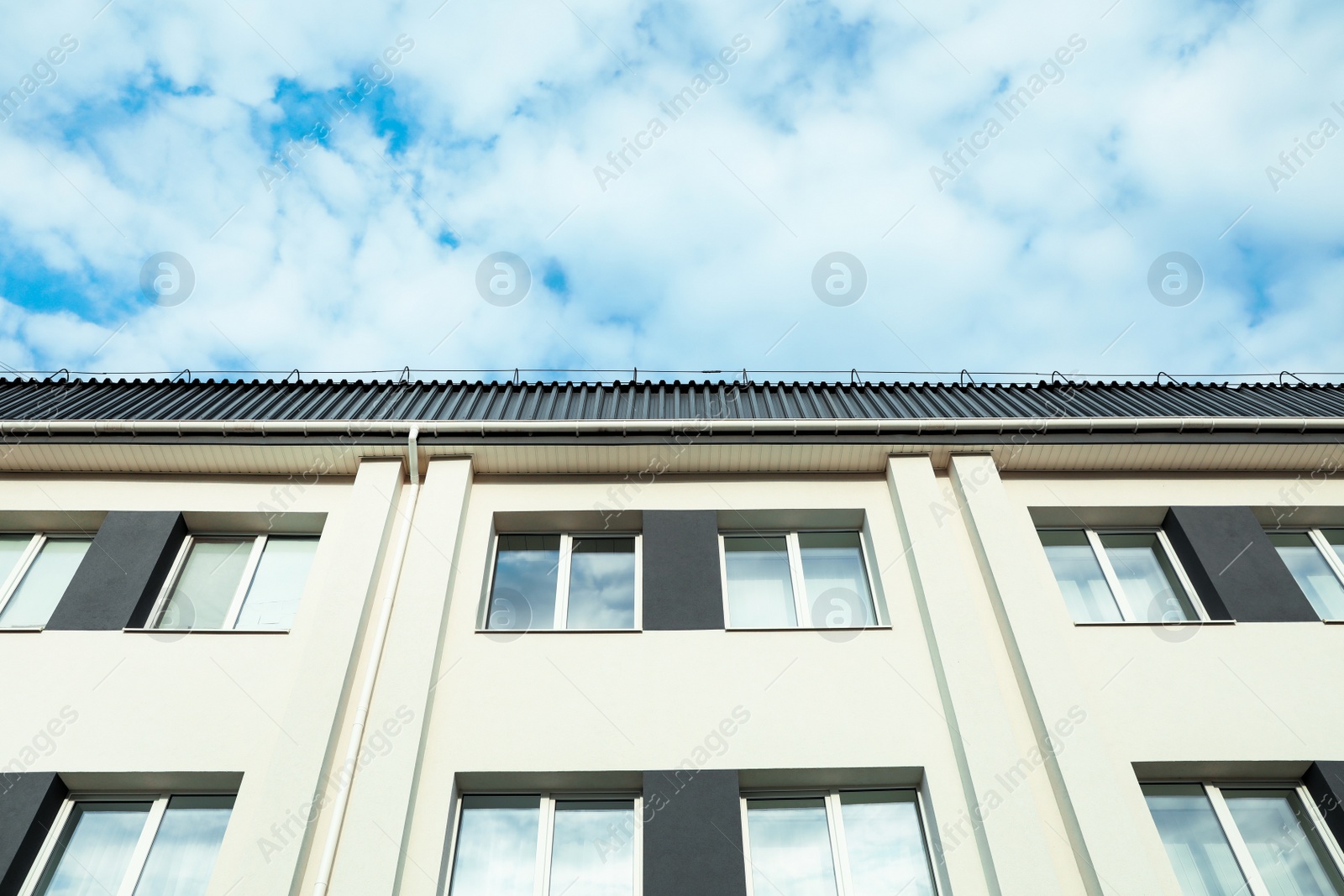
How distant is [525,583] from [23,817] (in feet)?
16.2

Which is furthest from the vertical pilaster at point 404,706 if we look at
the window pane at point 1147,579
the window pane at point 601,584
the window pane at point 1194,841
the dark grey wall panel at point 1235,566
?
the dark grey wall panel at point 1235,566

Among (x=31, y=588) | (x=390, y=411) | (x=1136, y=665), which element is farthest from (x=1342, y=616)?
(x=31, y=588)

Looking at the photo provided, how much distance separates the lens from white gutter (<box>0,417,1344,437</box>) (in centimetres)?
1036

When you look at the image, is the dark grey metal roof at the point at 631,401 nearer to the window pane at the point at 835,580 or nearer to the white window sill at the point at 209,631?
the window pane at the point at 835,580

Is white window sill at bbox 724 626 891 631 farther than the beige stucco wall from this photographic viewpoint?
Yes

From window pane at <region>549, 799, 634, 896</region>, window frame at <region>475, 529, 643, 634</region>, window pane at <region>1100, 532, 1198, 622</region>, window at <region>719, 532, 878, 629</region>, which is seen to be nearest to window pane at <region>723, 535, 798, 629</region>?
window at <region>719, 532, 878, 629</region>

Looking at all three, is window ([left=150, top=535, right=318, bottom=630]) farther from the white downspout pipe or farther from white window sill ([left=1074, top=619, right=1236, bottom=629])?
white window sill ([left=1074, top=619, right=1236, bottom=629])

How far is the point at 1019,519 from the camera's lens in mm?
10258

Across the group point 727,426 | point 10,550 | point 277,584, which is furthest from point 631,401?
point 10,550

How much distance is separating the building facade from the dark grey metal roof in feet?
0.24

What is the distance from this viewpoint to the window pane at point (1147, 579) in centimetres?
991

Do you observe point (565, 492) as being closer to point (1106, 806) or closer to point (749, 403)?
point (749, 403)

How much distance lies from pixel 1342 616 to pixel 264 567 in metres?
12.1

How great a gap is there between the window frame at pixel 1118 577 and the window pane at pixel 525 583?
5.57 metres
